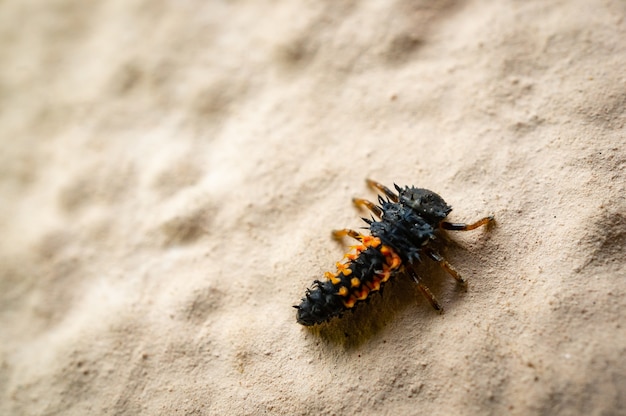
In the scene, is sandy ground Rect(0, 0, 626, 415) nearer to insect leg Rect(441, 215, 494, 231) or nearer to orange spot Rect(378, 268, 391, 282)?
insect leg Rect(441, 215, 494, 231)

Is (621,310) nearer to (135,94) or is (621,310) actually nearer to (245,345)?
(245,345)

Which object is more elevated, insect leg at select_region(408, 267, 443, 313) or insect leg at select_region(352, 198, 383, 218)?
insect leg at select_region(352, 198, 383, 218)

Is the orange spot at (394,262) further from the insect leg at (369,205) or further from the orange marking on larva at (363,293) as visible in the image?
the insect leg at (369,205)

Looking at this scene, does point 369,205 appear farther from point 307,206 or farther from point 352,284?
point 352,284

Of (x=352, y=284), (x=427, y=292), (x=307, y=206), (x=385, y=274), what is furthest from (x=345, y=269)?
(x=307, y=206)

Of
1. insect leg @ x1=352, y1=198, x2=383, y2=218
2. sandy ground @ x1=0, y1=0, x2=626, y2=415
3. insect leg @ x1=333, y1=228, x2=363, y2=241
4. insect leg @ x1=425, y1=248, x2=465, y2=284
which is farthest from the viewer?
insect leg @ x1=352, y1=198, x2=383, y2=218

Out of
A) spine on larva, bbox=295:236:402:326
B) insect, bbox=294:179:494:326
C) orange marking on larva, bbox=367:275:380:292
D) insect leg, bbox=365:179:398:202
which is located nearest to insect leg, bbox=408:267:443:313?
insect, bbox=294:179:494:326

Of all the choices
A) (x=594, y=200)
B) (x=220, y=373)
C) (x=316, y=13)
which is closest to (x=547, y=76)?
(x=594, y=200)
